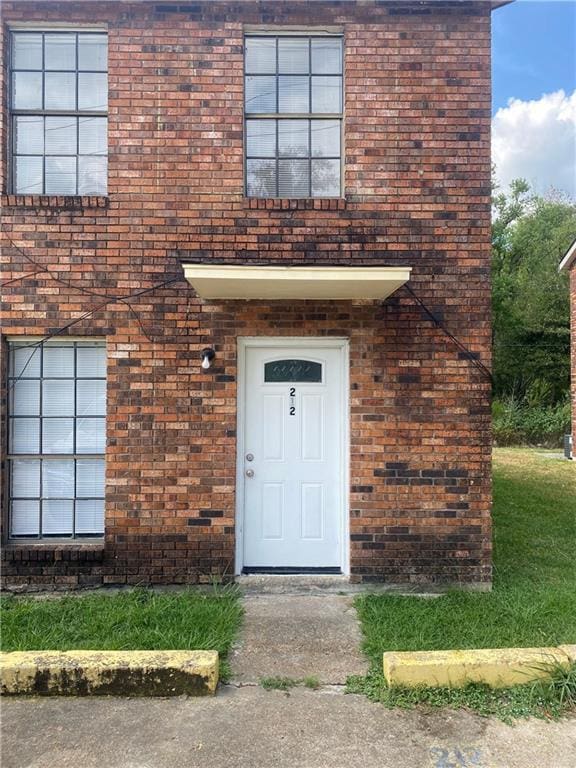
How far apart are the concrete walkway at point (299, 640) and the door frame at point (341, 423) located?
1.59 ft

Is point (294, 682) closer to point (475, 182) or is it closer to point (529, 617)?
point (529, 617)

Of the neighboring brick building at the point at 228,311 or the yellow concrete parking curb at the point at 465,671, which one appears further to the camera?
the neighboring brick building at the point at 228,311

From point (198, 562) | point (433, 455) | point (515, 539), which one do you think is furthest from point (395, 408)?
point (515, 539)

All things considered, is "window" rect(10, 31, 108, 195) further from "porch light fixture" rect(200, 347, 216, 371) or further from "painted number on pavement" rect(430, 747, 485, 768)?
"painted number on pavement" rect(430, 747, 485, 768)

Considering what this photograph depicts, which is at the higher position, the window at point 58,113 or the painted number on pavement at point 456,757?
the window at point 58,113

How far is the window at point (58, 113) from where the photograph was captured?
5.12m

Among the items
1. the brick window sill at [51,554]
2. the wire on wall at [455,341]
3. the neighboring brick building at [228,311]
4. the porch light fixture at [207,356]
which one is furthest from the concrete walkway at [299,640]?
the wire on wall at [455,341]

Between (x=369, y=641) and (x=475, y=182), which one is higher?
(x=475, y=182)

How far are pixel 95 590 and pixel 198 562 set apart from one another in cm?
96

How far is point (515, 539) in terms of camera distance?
6523 mm

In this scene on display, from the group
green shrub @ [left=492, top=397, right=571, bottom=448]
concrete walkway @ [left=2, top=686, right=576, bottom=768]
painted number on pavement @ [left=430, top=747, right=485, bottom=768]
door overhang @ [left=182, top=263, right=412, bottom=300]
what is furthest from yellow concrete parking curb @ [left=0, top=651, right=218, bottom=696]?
green shrub @ [left=492, top=397, right=571, bottom=448]

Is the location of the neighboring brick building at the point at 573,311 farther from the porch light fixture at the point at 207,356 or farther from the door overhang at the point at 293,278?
the porch light fixture at the point at 207,356

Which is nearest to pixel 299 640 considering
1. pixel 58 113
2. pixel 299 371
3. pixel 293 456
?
pixel 293 456

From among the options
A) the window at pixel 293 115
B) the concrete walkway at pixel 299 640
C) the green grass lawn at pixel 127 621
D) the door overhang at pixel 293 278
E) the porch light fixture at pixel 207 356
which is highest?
the window at pixel 293 115
